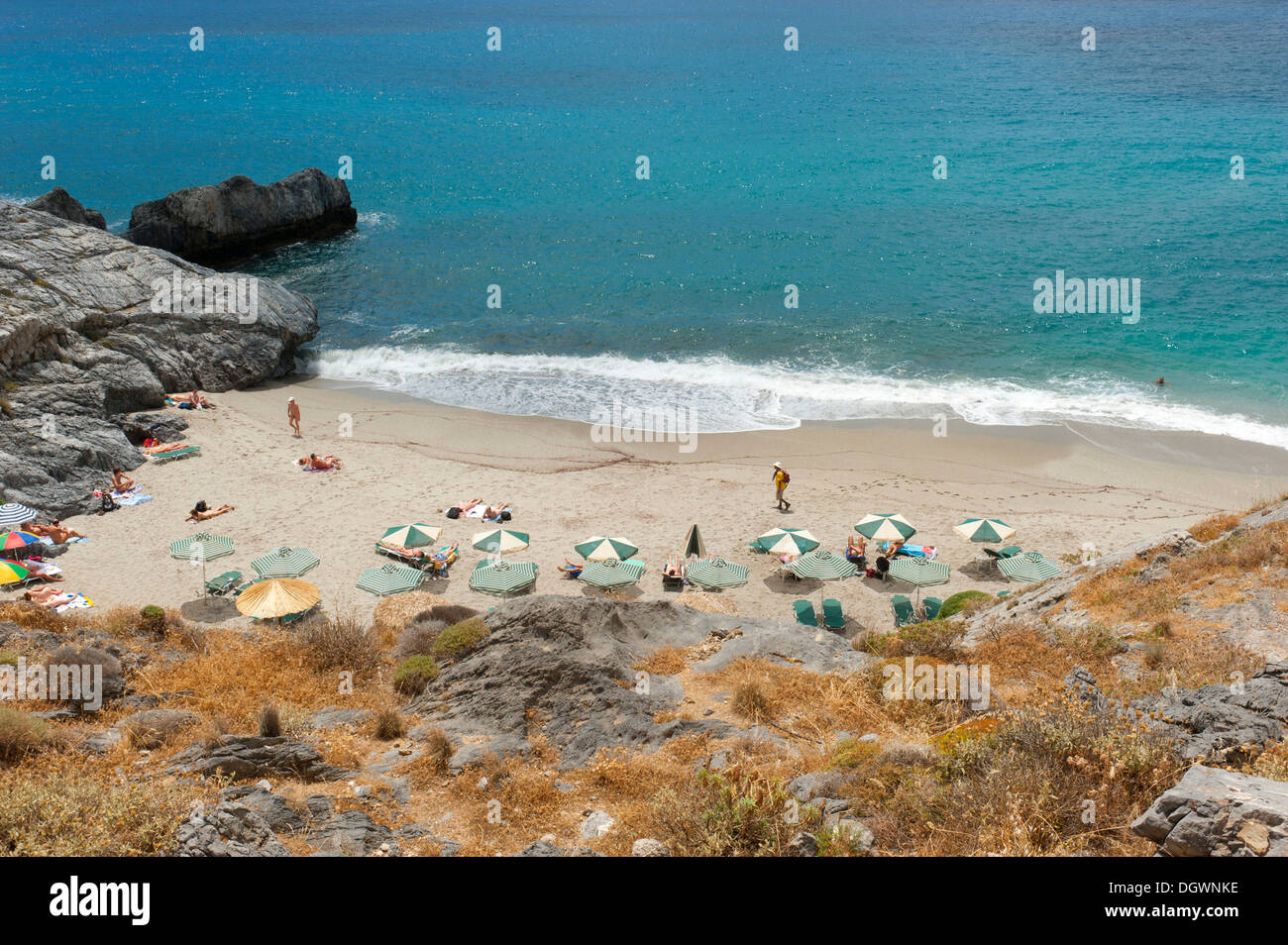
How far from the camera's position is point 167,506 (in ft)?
82.4

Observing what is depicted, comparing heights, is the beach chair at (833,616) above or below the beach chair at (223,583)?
below

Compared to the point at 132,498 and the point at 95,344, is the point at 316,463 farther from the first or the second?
the point at 95,344

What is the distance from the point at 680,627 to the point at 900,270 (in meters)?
36.5

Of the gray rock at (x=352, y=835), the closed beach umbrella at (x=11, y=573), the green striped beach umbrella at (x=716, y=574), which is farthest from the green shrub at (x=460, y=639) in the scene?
the closed beach umbrella at (x=11, y=573)

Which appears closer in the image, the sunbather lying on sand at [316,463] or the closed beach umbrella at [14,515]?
the closed beach umbrella at [14,515]

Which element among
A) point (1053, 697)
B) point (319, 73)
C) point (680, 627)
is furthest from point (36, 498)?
point (319, 73)

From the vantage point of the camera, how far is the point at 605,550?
2209 cm

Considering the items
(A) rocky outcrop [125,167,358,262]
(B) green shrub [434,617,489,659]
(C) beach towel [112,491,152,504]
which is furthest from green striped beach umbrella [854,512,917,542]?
(A) rocky outcrop [125,167,358,262]

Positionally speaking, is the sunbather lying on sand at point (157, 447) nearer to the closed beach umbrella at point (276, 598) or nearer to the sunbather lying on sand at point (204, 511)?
the sunbather lying on sand at point (204, 511)

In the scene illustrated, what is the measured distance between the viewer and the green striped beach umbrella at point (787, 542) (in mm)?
22219

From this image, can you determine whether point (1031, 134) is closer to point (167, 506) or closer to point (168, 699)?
point (167, 506)

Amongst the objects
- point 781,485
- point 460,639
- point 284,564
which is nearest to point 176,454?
point 284,564

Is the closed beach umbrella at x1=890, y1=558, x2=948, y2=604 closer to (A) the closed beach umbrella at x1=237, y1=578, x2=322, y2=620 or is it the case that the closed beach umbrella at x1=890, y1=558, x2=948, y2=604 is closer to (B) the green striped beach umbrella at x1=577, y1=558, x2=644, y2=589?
(B) the green striped beach umbrella at x1=577, y1=558, x2=644, y2=589

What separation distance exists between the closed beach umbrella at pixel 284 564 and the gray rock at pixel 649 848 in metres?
15.2
